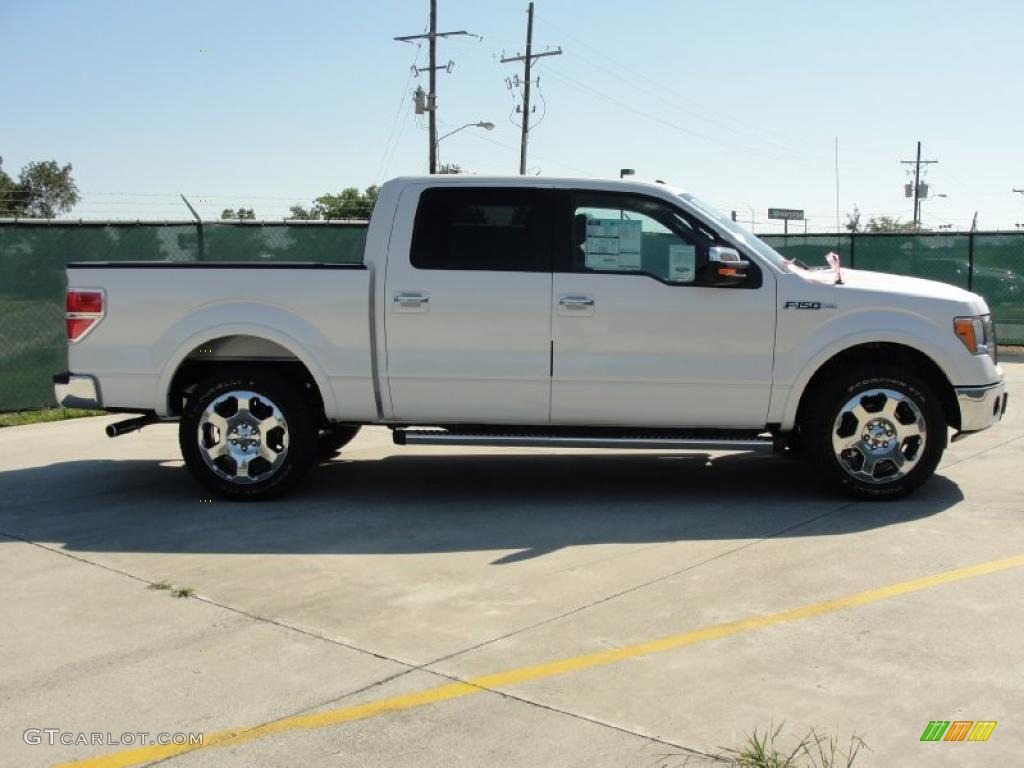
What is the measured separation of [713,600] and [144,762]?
2670 mm

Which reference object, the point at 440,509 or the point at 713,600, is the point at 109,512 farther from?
the point at 713,600

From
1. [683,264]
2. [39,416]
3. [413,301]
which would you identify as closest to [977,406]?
[683,264]

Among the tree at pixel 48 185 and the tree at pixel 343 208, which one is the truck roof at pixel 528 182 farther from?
the tree at pixel 48 185

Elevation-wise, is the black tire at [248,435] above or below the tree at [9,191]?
below

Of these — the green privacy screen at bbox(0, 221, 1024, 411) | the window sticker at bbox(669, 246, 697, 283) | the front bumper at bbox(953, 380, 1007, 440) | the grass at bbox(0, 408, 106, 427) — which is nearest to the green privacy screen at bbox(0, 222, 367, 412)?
the green privacy screen at bbox(0, 221, 1024, 411)

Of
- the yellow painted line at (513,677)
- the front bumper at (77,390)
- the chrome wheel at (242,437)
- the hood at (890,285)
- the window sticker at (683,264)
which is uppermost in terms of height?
the window sticker at (683,264)

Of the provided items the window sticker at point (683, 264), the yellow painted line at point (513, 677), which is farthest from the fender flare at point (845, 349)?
A: the yellow painted line at point (513, 677)

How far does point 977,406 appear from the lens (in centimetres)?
700

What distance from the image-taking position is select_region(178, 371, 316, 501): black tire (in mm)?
7121

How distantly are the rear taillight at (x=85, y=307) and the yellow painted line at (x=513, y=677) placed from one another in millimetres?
4091

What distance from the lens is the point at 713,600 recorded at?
16.9 feet

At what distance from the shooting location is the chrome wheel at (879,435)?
693cm

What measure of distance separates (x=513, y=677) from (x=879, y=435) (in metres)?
3.71

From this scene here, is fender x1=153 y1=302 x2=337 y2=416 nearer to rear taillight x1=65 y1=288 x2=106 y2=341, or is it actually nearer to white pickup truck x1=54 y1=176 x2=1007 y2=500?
white pickup truck x1=54 y1=176 x2=1007 y2=500
